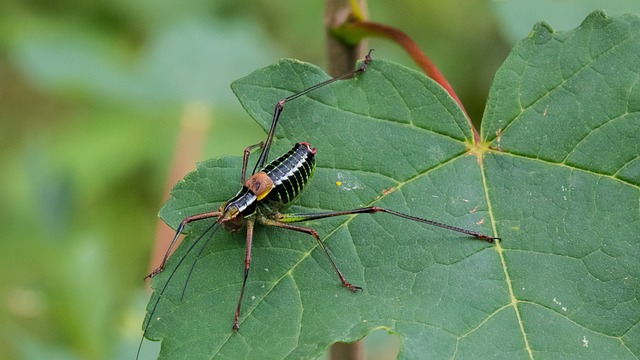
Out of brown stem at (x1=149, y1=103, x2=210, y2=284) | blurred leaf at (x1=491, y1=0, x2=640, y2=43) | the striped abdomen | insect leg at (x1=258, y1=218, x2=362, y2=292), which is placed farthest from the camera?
brown stem at (x1=149, y1=103, x2=210, y2=284)

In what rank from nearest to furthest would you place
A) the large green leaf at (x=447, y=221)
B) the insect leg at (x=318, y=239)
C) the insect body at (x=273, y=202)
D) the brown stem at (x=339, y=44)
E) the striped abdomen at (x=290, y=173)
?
the large green leaf at (x=447, y=221) < the insect leg at (x=318, y=239) < the insect body at (x=273, y=202) < the striped abdomen at (x=290, y=173) < the brown stem at (x=339, y=44)

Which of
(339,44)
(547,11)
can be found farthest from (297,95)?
(547,11)

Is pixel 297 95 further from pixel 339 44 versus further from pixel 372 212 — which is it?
pixel 372 212

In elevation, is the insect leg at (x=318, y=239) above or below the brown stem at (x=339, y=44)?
Answer: below

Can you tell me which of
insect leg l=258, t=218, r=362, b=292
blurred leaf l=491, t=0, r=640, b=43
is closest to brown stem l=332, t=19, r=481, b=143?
insect leg l=258, t=218, r=362, b=292

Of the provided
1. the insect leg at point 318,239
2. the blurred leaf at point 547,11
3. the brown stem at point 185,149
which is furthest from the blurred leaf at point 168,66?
the insect leg at point 318,239

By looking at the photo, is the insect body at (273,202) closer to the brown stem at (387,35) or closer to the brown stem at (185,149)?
the brown stem at (387,35)

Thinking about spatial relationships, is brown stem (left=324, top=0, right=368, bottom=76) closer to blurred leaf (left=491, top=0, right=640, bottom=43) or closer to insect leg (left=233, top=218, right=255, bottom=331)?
insect leg (left=233, top=218, right=255, bottom=331)
